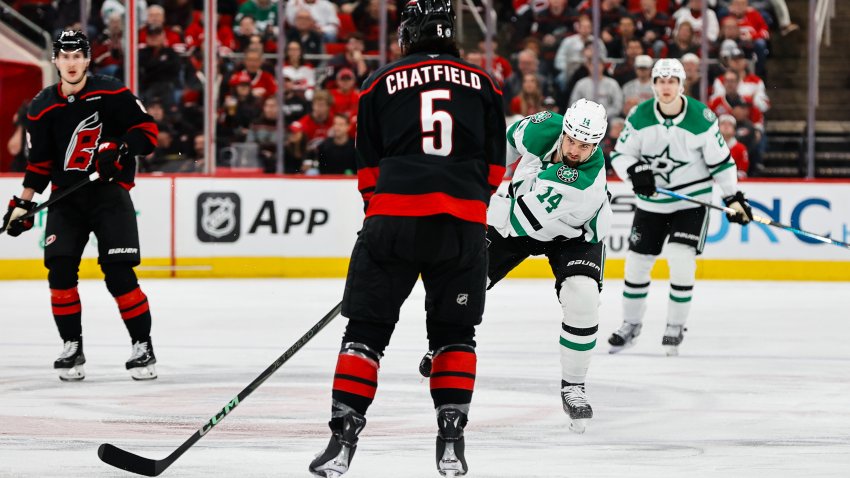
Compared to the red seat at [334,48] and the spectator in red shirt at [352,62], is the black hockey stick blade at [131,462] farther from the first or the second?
the red seat at [334,48]

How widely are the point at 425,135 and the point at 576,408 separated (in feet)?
4.58

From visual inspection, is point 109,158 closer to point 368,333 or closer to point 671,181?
point 368,333

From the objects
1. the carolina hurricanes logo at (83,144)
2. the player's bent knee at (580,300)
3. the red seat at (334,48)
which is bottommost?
the player's bent knee at (580,300)

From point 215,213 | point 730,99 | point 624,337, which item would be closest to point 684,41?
point 730,99

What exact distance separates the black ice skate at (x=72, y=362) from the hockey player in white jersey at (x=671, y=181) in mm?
2490

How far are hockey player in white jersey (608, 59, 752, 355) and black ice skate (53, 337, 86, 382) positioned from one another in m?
2.49

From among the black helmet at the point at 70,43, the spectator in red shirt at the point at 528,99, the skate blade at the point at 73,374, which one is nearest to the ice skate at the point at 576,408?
the skate blade at the point at 73,374

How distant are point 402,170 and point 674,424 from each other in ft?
5.41

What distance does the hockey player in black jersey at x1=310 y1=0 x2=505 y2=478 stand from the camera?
11.3ft

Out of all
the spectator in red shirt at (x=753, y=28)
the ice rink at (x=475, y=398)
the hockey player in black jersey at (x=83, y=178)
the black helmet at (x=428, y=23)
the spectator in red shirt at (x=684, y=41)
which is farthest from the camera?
the spectator in red shirt at (x=753, y=28)

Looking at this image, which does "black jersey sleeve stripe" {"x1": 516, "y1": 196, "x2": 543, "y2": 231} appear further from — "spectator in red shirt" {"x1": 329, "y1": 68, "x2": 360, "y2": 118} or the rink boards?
"spectator in red shirt" {"x1": 329, "y1": 68, "x2": 360, "y2": 118}

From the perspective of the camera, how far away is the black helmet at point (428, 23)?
3.56m

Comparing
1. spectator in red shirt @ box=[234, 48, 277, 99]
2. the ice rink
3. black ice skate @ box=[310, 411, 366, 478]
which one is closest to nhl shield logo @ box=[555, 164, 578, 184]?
the ice rink

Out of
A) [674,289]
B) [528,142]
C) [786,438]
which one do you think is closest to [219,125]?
[674,289]
